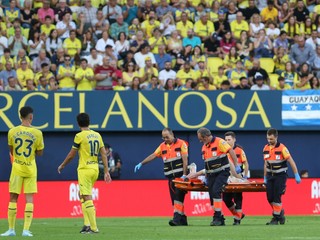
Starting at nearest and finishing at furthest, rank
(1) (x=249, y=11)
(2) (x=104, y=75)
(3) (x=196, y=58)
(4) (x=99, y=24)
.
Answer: (2) (x=104, y=75), (3) (x=196, y=58), (4) (x=99, y=24), (1) (x=249, y=11)

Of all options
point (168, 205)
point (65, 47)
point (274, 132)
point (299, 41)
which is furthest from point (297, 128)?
point (274, 132)

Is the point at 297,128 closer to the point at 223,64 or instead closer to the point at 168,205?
the point at 223,64

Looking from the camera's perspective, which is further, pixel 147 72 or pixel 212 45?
pixel 212 45

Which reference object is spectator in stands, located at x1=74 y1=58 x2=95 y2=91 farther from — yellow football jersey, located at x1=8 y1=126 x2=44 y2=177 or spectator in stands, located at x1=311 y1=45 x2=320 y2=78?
yellow football jersey, located at x1=8 y1=126 x2=44 y2=177

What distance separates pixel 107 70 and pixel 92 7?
2.71 m

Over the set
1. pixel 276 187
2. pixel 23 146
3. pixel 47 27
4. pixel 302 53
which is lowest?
pixel 276 187

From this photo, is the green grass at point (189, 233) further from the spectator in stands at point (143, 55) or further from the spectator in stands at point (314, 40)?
the spectator in stands at point (314, 40)

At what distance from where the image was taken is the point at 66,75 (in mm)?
29531

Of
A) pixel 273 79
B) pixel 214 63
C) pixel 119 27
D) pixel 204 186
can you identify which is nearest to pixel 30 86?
pixel 119 27

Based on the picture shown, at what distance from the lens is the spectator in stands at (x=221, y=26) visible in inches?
1240

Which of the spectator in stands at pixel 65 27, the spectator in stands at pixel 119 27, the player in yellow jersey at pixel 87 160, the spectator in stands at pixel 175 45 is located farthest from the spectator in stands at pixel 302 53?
the player in yellow jersey at pixel 87 160

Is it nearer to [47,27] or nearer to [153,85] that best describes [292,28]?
[153,85]

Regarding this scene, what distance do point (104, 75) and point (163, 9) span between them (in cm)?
344

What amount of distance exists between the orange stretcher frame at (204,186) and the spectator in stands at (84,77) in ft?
30.8
